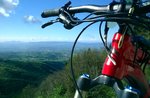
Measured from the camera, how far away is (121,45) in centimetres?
235

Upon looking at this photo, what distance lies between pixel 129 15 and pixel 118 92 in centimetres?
48

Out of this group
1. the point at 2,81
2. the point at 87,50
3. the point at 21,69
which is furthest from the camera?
the point at 21,69

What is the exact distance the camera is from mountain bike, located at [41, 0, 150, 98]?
2139 mm

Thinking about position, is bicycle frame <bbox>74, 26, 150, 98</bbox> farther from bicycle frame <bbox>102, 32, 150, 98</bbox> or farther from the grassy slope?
the grassy slope

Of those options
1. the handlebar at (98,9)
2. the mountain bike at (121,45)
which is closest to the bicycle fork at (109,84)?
the mountain bike at (121,45)

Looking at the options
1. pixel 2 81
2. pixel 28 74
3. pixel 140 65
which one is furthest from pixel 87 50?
pixel 28 74

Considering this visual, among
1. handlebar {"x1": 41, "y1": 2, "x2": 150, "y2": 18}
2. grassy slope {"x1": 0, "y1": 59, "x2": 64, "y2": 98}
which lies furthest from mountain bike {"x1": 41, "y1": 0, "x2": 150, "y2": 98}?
grassy slope {"x1": 0, "y1": 59, "x2": 64, "y2": 98}

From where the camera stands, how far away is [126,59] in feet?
8.02

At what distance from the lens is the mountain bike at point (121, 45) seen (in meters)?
2.14

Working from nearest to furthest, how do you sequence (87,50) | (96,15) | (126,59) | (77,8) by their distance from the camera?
(96,15), (126,59), (77,8), (87,50)

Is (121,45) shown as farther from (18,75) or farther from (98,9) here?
(18,75)

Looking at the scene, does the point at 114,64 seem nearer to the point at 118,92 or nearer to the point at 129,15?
the point at 118,92

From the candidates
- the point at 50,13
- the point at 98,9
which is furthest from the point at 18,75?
the point at 98,9

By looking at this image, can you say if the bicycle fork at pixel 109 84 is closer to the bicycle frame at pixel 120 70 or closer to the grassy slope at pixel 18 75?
the bicycle frame at pixel 120 70
